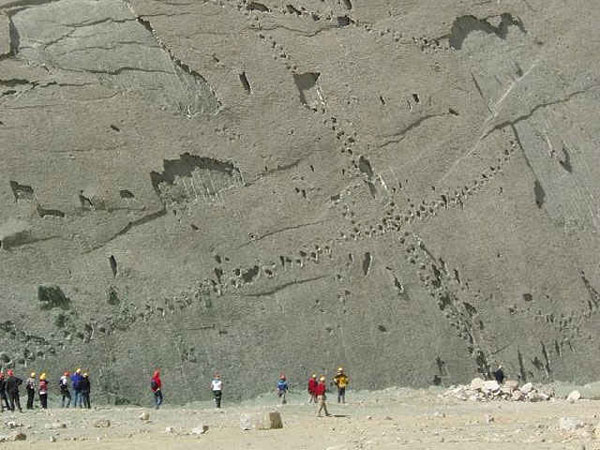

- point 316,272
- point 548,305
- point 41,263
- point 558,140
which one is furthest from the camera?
point 558,140

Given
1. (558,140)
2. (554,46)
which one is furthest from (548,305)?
(554,46)

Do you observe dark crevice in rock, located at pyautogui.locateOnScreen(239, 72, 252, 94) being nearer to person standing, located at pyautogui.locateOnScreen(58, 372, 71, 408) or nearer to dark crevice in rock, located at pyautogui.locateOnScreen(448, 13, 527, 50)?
dark crevice in rock, located at pyautogui.locateOnScreen(448, 13, 527, 50)

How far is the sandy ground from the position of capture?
1145 centimetres

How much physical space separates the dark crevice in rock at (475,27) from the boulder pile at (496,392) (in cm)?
703

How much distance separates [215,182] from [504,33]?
721 centimetres

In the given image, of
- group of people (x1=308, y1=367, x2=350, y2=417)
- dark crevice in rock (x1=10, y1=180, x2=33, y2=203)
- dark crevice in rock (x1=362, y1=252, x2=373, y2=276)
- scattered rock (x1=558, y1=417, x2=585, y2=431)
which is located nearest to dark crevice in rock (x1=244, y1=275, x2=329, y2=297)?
dark crevice in rock (x1=362, y1=252, x2=373, y2=276)

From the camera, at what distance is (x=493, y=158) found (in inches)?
843

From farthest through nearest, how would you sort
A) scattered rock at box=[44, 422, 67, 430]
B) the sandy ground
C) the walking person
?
the walking person
scattered rock at box=[44, 422, 67, 430]
the sandy ground

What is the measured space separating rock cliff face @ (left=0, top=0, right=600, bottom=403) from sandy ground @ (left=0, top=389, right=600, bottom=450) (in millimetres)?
1624

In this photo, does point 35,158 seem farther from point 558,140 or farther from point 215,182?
point 558,140

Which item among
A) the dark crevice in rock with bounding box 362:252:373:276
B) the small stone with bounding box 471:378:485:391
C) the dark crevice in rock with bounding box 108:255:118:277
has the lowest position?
the small stone with bounding box 471:378:485:391

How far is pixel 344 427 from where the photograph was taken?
1331cm

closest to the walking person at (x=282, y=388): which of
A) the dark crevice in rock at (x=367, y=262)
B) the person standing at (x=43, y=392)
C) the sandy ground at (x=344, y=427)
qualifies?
the sandy ground at (x=344, y=427)

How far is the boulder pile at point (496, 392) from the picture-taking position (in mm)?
17969
